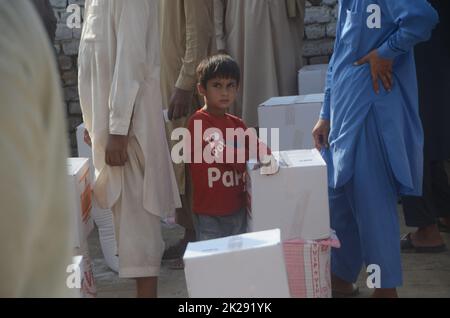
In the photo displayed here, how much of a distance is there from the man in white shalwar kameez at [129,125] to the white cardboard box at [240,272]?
1.02 meters

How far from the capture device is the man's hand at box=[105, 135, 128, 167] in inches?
139

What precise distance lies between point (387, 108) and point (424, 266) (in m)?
1.27

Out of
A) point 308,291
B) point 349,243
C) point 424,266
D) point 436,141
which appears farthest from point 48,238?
point 436,141

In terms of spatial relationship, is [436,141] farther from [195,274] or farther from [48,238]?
[48,238]

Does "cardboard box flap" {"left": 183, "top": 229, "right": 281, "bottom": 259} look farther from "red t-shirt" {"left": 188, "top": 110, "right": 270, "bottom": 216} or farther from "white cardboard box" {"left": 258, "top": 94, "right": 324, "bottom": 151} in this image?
"white cardboard box" {"left": 258, "top": 94, "right": 324, "bottom": 151}

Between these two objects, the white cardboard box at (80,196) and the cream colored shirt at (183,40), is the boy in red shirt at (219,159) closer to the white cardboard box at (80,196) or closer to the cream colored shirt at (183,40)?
the white cardboard box at (80,196)

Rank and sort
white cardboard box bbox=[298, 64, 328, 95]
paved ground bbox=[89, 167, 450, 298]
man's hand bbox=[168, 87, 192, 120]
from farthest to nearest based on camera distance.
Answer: white cardboard box bbox=[298, 64, 328, 95], man's hand bbox=[168, 87, 192, 120], paved ground bbox=[89, 167, 450, 298]

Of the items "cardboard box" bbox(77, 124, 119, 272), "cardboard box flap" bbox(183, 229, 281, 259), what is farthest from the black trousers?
"cardboard box flap" bbox(183, 229, 281, 259)

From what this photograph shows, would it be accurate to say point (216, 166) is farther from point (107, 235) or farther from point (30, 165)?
point (30, 165)

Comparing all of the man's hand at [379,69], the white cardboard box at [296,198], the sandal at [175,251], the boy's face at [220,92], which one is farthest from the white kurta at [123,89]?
the sandal at [175,251]

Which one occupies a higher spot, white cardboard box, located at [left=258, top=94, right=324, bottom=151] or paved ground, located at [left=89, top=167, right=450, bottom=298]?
white cardboard box, located at [left=258, top=94, right=324, bottom=151]

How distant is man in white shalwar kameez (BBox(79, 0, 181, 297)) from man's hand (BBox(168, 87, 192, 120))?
67 cm

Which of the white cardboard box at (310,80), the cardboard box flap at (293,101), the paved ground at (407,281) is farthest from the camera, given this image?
the white cardboard box at (310,80)

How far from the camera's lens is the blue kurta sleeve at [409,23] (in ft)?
11.0
